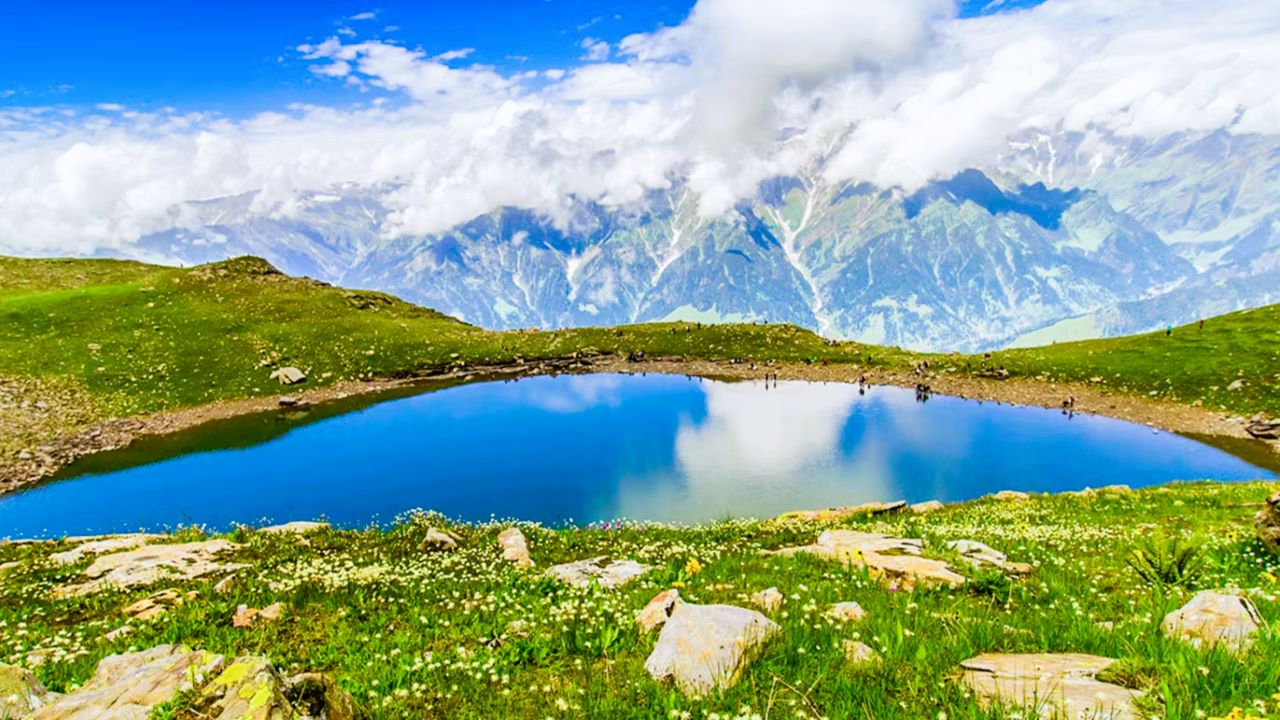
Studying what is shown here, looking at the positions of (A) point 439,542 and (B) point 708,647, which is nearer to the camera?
(B) point 708,647

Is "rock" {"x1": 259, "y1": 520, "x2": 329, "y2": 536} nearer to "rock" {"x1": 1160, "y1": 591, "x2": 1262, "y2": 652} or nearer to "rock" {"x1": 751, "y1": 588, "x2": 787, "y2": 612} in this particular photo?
"rock" {"x1": 751, "y1": 588, "x2": 787, "y2": 612}

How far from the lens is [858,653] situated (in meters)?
7.23

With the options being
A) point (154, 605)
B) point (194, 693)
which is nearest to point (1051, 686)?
point (194, 693)

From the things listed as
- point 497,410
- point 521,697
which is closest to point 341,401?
point 497,410

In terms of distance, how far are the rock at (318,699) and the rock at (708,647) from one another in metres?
3.26

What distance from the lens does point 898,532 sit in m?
19.0

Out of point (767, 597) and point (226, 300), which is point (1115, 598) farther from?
point (226, 300)

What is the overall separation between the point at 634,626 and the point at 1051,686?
17.4 feet

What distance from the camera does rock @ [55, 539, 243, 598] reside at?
608 inches

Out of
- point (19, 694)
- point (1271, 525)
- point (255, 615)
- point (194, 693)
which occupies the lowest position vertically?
point (1271, 525)

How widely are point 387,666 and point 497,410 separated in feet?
199

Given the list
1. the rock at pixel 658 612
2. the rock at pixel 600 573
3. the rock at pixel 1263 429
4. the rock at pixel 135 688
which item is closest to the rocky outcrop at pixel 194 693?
the rock at pixel 135 688

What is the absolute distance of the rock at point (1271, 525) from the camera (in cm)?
1512

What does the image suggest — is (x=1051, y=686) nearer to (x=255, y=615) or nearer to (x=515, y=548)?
(x=255, y=615)
